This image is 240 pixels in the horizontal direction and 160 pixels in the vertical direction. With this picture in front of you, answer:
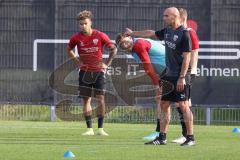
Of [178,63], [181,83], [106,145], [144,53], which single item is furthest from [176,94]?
[144,53]

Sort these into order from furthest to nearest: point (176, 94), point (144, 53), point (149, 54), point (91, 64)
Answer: point (91, 64) < point (149, 54) < point (144, 53) < point (176, 94)

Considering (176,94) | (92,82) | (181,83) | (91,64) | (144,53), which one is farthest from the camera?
(91,64)

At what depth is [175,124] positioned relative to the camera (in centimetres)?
1866

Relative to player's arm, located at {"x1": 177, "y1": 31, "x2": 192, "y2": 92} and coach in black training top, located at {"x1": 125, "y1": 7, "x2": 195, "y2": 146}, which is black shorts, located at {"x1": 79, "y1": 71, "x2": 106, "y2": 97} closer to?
coach in black training top, located at {"x1": 125, "y1": 7, "x2": 195, "y2": 146}

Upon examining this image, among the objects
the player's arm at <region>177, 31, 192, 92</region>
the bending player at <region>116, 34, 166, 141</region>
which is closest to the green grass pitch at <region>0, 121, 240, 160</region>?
the player's arm at <region>177, 31, 192, 92</region>

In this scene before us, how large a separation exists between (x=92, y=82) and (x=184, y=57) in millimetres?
3482

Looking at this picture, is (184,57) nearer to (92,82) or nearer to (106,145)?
(106,145)

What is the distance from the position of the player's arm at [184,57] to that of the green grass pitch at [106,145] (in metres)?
0.90

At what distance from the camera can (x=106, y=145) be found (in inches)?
479

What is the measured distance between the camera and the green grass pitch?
34.3 ft

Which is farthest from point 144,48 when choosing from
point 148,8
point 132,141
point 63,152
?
point 148,8

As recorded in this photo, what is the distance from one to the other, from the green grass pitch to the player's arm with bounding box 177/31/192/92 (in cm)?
90

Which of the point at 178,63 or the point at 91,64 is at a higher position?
the point at 178,63

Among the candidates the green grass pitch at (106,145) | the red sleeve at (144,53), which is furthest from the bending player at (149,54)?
the green grass pitch at (106,145)
